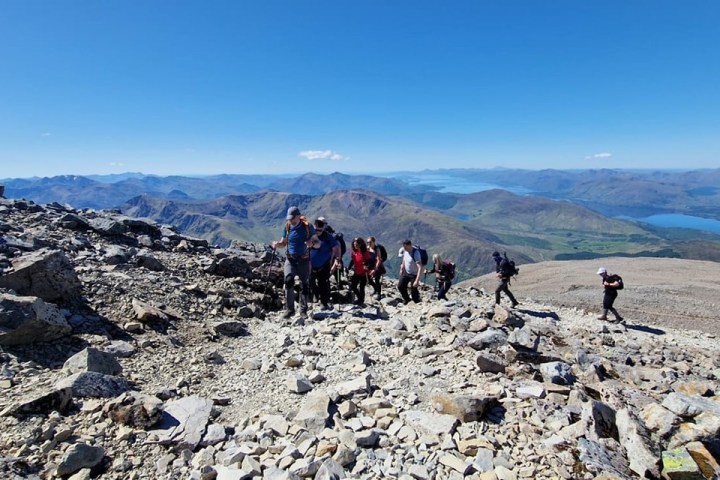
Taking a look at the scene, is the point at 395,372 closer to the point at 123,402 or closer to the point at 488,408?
the point at 488,408

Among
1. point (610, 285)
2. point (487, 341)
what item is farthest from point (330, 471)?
point (610, 285)

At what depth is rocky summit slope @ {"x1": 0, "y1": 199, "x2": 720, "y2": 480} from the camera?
534 centimetres

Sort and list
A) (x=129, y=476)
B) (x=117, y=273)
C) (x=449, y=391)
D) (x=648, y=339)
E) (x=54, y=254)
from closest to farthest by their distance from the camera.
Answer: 1. (x=129, y=476)
2. (x=449, y=391)
3. (x=54, y=254)
4. (x=117, y=273)
5. (x=648, y=339)

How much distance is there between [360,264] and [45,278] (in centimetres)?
1020

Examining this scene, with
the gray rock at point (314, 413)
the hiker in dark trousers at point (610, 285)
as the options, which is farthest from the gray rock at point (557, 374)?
the hiker in dark trousers at point (610, 285)

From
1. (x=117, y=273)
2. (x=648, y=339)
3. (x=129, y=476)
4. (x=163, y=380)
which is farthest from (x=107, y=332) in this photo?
(x=648, y=339)

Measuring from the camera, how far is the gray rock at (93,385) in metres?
6.44

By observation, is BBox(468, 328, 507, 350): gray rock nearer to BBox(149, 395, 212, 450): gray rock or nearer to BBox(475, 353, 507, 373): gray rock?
BBox(475, 353, 507, 373): gray rock

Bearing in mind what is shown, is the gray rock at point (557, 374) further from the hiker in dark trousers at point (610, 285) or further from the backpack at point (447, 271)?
the hiker in dark trousers at point (610, 285)

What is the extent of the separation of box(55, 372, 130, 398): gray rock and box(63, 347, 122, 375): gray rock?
51cm

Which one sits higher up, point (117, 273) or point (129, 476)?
point (117, 273)

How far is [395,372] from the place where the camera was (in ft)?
28.7

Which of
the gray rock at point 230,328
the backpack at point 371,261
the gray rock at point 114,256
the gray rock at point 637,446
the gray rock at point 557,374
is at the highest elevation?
the gray rock at point 114,256

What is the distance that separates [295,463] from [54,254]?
388 inches
